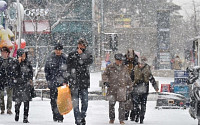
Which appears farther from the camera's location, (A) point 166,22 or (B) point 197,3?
(B) point 197,3

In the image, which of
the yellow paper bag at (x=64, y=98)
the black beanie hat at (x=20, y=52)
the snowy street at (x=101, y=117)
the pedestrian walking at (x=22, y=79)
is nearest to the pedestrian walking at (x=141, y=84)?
the snowy street at (x=101, y=117)

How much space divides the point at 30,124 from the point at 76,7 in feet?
117

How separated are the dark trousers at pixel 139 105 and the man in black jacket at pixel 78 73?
2151 mm

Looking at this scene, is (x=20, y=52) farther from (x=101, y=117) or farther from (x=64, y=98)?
(x=101, y=117)

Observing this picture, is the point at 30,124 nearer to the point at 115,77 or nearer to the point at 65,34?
the point at 115,77

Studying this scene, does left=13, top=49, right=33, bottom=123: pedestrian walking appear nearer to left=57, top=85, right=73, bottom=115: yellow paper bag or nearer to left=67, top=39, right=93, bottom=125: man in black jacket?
left=57, top=85, right=73, bottom=115: yellow paper bag

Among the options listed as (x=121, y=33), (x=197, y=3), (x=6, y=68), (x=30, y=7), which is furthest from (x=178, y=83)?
(x=121, y=33)

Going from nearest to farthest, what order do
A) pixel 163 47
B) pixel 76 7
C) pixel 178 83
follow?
1. pixel 178 83
2. pixel 163 47
3. pixel 76 7

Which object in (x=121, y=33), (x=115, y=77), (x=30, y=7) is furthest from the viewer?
(x=121, y=33)

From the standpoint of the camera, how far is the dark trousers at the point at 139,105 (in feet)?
39.2

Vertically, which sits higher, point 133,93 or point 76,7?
point 76,7

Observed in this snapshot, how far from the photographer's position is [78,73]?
33.4 ft

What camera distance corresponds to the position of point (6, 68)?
12.3 metres

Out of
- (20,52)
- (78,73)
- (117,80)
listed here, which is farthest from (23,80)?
(117,80)
